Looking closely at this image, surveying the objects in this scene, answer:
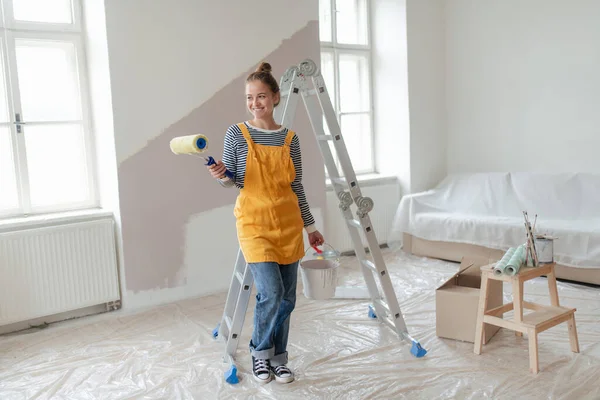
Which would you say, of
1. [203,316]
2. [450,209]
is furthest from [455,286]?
[450,209]

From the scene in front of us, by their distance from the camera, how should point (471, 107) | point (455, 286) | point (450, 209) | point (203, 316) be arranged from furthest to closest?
point (471, 107)
point (450, 209)
point (203, 316)
point (455, 286)

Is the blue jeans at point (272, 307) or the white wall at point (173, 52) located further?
the white wall at point (173, 52)

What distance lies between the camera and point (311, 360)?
2.70m

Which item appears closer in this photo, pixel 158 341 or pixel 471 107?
pixel 158 341

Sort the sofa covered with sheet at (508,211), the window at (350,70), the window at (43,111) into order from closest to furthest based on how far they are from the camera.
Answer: the window at (43,111) < the sofa covered with sheet at (508,211) < the window at (350,70)

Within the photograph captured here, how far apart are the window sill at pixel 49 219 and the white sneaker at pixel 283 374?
1.62 metres

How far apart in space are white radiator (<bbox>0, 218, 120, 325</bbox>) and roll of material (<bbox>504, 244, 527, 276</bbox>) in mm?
2322

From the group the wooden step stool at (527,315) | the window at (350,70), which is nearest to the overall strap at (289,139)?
the wooden step stool at (527,315)

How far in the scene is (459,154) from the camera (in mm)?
5191

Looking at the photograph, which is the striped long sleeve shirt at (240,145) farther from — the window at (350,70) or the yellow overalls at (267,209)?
the window at (350,70)

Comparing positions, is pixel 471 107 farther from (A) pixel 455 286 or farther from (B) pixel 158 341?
(B) pixel 158 341

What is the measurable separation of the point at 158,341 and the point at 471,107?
3519mm

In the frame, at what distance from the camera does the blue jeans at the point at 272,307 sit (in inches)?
91.5

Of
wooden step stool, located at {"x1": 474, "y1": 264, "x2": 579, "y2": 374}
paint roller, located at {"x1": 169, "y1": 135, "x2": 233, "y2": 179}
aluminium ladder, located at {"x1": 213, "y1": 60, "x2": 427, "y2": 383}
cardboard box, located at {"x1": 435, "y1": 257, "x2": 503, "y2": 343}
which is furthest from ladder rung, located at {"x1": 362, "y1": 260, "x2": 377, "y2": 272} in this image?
paint roller, located at {"x1": 169, "y1": 135, "x2": 233, "y2": 179}
